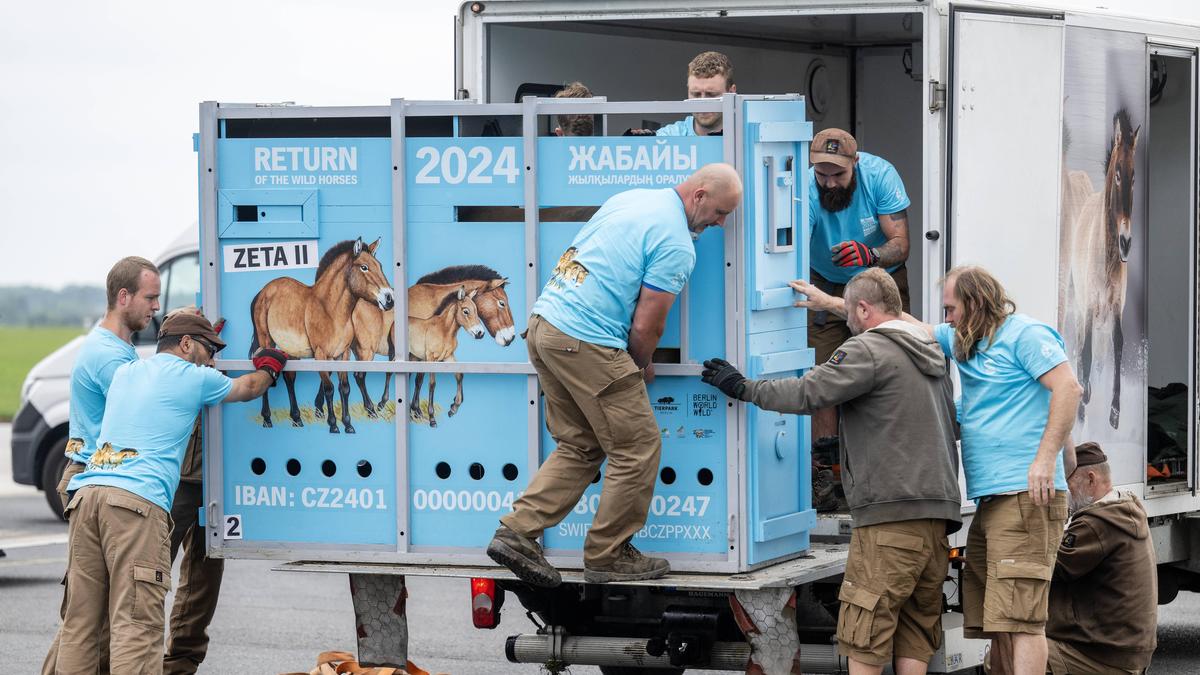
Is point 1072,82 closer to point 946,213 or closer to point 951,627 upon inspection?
point 946,213

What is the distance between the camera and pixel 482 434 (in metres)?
6.49

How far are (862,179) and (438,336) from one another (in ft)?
7.49

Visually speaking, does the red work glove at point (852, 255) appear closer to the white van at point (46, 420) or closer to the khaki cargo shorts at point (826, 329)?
the khaki cargo shorts at point (826, 329)

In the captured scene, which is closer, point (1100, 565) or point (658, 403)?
point (658, 403)

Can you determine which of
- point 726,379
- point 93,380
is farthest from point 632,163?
point 93,380

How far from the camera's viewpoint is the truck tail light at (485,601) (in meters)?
7.00

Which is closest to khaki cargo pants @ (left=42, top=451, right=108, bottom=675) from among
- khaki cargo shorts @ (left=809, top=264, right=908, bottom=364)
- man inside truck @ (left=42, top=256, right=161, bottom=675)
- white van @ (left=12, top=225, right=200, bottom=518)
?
man inside truck @ (left=42, top=256, right=161, bottom=675)

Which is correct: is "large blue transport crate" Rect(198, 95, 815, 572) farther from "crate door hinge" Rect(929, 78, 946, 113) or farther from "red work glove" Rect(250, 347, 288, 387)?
"crate door hinge" Rect(929, 78, 946, 113)

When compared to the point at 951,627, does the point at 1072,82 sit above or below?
above

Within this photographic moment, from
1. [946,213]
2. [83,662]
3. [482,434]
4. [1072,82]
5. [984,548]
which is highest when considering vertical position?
[1072,82]

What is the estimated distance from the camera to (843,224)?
7809 millimetres

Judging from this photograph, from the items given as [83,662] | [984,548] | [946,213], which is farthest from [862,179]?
[83,662]

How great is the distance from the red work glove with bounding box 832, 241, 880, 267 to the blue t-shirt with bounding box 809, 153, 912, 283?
0.37ft

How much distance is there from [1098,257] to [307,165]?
353cm
